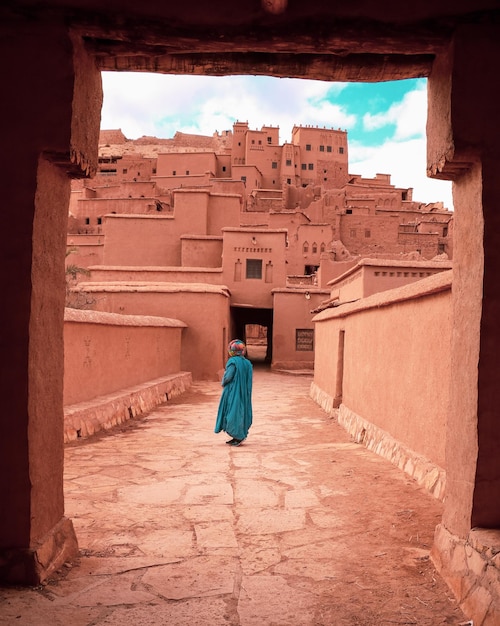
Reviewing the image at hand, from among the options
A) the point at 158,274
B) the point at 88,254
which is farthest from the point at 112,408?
the point at 88,254

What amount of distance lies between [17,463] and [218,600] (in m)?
1.42

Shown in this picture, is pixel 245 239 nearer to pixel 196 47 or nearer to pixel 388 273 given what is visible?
pixel 388 273

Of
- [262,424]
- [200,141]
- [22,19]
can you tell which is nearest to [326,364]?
[262,424]

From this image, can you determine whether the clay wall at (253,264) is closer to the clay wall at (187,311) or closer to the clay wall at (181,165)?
the clay wall at (187,311)

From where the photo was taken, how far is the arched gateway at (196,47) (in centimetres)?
321

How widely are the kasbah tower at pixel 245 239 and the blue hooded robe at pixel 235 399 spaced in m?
6.84

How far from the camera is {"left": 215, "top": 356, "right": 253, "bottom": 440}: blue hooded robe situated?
314 inches

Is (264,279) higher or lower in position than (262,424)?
higher

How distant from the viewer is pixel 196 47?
11.3 ft

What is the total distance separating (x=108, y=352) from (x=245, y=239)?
47.2 feet

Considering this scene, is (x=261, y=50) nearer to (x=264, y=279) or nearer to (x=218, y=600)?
(x=218, y=600)

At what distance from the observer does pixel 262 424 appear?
10312mm

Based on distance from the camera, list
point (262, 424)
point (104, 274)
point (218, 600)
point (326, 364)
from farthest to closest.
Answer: point (104, 274) < point (326, 364) < point (262, 424) < point (218, 600)

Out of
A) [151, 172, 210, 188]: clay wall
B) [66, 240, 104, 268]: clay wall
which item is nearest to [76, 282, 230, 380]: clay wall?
[66, 240, 104, 268]: clay wall
